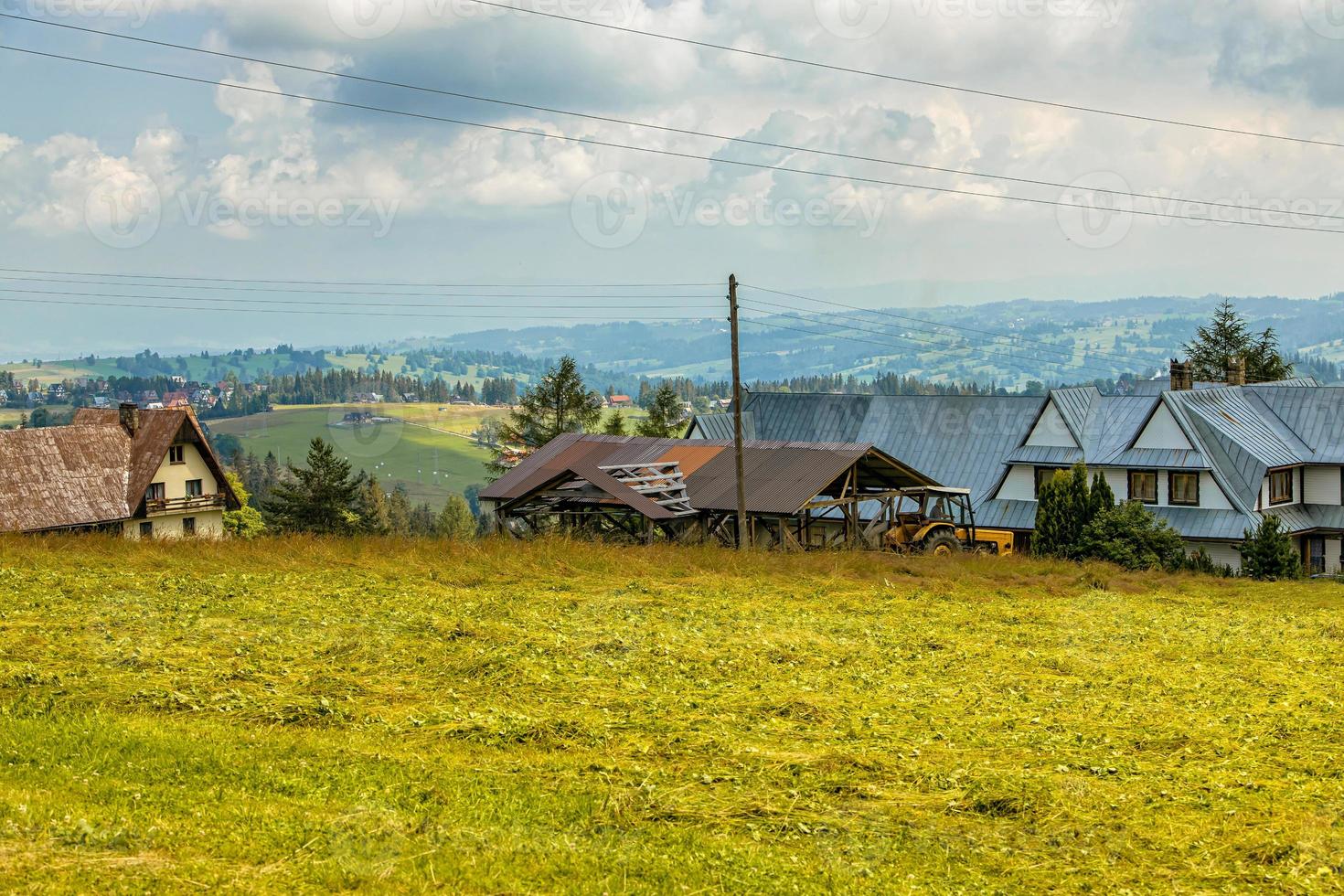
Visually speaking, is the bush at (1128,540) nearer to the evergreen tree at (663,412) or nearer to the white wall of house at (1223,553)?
the white wall of house at (1223,553)

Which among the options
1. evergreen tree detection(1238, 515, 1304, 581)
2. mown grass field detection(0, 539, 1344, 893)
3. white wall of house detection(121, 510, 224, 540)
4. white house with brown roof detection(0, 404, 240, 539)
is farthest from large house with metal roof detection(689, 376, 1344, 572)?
white house with brown roof detection(0, 404, 240, 539)

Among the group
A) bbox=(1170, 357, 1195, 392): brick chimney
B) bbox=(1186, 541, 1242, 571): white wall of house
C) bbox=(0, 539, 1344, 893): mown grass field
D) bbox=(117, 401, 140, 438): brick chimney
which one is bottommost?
bbox=(1186, 541, 1242, 571): white wall of house

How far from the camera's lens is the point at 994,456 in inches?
2330

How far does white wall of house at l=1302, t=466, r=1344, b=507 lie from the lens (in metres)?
50.9

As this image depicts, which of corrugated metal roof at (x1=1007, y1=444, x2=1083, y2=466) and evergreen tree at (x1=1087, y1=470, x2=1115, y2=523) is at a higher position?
corrugated metal roof at (x1=1007, y1=444, x2=1083, y2=466)

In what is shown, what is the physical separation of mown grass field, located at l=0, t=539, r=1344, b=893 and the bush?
66.9 feet

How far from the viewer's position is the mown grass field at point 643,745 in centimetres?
816

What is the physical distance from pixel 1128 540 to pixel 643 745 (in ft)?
110

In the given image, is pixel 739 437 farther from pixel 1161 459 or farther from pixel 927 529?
pixel 1161 459

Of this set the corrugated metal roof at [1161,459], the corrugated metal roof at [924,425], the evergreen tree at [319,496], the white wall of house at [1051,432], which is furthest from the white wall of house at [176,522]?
the corrugated metal roof at [1161,459]

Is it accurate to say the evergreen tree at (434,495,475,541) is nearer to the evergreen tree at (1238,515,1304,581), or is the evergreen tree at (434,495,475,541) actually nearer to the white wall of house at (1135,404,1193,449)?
the white wall of house at (1135,404,1193,449)

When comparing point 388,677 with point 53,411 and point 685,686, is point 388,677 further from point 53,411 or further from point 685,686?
point 53,411

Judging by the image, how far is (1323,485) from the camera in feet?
168

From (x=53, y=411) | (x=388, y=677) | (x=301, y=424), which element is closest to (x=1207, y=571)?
(x=388, y=677)
